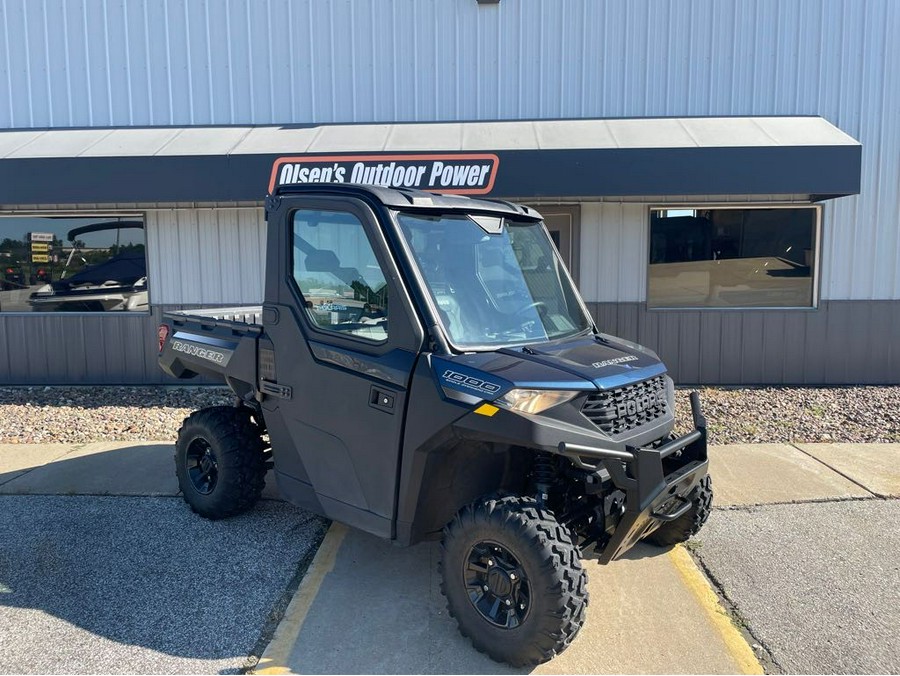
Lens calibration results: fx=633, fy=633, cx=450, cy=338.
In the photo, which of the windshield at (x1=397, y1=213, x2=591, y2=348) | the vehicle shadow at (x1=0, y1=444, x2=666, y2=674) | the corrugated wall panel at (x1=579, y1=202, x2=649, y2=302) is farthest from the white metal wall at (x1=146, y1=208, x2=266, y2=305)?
the windshield at (x1=397, y1=213, x2=591, y2=348)

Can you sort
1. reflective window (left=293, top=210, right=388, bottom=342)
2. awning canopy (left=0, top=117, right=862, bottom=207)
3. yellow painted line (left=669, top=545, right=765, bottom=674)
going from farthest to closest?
awning canopy (left=0, top=117, right=862, bottom=207) < reflective window (left=293, top=210, right=388, bottom=342) < yellow painted line (left=669, top=545, right=765, bottom=674)

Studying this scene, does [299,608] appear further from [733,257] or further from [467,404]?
[733,257]

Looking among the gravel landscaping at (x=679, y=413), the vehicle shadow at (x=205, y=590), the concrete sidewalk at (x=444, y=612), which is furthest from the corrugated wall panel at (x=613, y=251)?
the vehicle shadow at (x=205, y=590)

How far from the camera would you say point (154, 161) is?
7746 millimetres

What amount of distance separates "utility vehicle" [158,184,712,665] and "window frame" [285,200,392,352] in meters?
0.01

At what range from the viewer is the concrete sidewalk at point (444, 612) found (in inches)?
120

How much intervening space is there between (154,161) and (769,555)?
765 centimetres

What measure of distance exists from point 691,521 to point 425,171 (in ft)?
16.5

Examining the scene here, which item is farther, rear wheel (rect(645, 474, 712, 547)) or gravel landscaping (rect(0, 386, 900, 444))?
gravel landscaping (rect(0, 386, 900, 444))

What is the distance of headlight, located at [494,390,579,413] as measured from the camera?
2955mm

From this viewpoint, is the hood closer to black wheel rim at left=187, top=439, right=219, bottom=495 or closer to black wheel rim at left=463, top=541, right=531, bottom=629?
black wheel rim at left=463, top=541, right=531, bottom=629

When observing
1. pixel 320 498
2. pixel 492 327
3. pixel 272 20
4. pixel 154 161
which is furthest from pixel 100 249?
pixel 492 327

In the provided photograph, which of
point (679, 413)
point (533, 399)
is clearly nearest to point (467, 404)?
point (533, 399)

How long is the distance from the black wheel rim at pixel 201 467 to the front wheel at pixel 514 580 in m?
2.28
